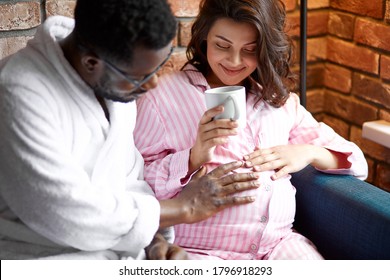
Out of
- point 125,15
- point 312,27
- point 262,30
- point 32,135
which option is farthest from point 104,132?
point 312,27

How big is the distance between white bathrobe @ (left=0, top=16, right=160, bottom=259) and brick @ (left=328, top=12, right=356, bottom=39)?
1.09 meters

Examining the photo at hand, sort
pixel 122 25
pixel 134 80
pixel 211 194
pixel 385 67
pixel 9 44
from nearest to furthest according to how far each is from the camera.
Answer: pixel 122 25 → pixel 134 80 → pixel 211 194 → pixel 9 44 → pixel 385 67

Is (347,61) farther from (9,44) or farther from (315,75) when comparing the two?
(9,44)

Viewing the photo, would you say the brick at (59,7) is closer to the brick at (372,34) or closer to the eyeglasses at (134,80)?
the eyeglasses at (134,80)

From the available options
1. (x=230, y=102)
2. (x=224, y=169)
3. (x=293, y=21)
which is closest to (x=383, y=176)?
(x=293, y=21)

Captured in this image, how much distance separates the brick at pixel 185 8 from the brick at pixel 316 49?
53 centimetres

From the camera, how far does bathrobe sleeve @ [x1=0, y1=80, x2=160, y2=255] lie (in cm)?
137

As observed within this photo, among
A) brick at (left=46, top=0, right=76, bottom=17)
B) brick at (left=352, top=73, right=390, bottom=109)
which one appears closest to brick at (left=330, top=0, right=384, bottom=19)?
brick at (left=352, top=73, right=390, bottom=109)

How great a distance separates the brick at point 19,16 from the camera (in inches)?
73.7

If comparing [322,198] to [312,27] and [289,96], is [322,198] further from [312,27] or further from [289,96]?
[312,27]

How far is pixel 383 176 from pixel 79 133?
128cm

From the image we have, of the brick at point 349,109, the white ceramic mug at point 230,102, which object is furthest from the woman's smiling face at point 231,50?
the brick at point 349,109

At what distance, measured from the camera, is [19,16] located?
1.90 metres

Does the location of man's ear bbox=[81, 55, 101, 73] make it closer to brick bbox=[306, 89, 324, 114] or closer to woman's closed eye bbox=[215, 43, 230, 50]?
woman's closed eye bbox=[215, 43, 230, 50]
